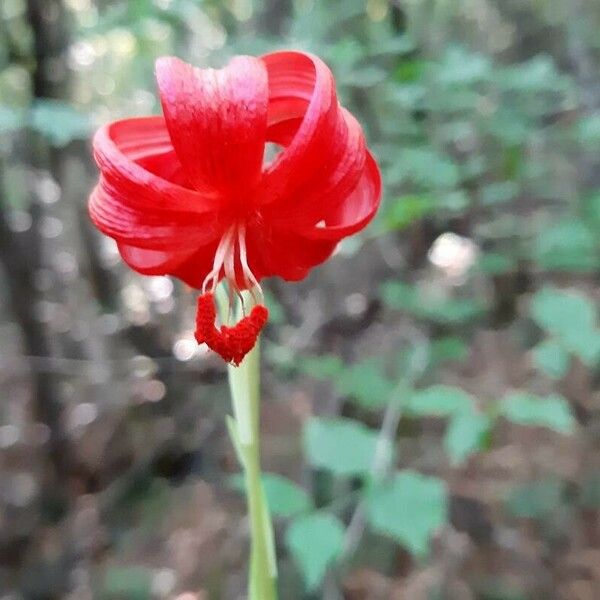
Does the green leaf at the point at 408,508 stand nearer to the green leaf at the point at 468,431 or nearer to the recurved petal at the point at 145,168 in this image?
the green leaf at the point at 468,431

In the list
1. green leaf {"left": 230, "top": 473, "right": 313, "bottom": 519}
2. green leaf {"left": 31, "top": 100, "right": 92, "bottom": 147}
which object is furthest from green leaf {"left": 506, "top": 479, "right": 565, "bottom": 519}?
green leaf {"left": 31, "top": 100, "right": 92, "bottom": 147}

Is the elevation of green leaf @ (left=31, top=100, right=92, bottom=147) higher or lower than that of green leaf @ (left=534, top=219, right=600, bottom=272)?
higher

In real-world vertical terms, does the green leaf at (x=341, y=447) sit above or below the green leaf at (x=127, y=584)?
above

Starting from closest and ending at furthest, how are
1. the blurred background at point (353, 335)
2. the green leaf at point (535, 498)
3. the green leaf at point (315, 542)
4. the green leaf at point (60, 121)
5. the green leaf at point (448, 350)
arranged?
the green leaf at point (315, 542)
the green leaf at point (60, 121)
the blurred background at point (353, 335)
the green leaf at point (448, 350)
the green leaf at point (535, 498)

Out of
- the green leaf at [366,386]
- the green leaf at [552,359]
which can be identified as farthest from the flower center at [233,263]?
→ the green leaf at [366,386]

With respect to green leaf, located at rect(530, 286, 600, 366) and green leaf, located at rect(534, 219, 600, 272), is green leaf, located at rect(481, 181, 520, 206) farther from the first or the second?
green leaf, located at rect(530, 286, 600, 366)

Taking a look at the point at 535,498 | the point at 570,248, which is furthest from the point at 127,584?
the point at 570,248

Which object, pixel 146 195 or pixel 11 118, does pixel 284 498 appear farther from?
pixel 11 118

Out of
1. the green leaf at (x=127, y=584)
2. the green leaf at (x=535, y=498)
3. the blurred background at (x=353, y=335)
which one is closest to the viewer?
the blurred background at (x=353, y=335)
